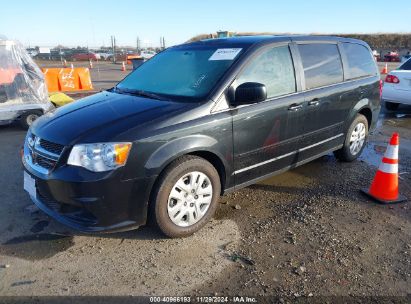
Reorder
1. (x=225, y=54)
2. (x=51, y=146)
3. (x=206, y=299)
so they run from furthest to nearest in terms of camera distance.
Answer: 1. (x=225, y=54)
2. (x=51, y=146)
3. (x=206, y=299)

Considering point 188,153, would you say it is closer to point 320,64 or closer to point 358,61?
point 320,64

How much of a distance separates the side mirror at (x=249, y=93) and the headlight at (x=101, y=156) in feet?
3.84

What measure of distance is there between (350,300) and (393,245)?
1003 millimetres

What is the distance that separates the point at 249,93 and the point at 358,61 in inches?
105

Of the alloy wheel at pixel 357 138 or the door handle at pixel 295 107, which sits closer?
the door handle at pixel 295 107

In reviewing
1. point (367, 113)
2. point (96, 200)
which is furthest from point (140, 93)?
point (367, 113)

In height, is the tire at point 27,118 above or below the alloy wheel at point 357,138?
above

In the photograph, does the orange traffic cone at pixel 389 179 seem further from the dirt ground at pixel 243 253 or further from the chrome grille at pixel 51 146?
the chrome grille at pixel 51 146

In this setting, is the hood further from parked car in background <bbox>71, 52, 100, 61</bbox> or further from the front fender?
parked car in background <bbox>71, 52, 100, 61</bbox>

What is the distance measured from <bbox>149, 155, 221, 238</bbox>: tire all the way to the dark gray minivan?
0.03 feet

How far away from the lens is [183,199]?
3.26 meters

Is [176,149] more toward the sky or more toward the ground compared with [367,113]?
more toward the sky

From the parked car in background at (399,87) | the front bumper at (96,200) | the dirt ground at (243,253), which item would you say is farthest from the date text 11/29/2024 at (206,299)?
the parked car in background at (399,87)

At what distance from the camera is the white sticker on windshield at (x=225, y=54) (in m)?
3.66
